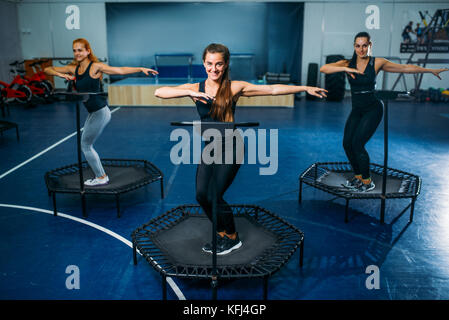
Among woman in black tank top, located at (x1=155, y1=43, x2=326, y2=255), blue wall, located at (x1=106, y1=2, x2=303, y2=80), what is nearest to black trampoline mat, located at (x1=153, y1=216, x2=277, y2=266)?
woman in black tank top, located at (x1=155, y1=43, x2=326, y2=255)

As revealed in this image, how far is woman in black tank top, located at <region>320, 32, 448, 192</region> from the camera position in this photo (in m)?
3.56

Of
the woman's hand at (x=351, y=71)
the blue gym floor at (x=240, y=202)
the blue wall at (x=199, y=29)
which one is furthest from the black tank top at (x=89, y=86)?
the blue wall at (x=199, y=29)

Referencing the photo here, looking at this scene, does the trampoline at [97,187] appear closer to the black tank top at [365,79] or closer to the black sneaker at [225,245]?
the black sneaker at [225,245]

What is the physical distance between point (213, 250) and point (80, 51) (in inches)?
96.0

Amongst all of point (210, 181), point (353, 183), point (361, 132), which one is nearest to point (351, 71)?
point (361, 132)

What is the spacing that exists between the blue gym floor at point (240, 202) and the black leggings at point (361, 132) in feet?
1.45

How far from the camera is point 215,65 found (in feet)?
7.59

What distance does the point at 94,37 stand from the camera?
462 inches

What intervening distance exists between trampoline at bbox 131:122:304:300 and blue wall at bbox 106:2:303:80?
9353mm

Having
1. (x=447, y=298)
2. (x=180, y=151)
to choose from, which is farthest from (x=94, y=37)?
(x=447, y=298)

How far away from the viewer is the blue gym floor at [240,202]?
8.38 feet

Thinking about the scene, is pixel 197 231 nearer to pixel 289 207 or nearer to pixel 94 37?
pixel 289 207

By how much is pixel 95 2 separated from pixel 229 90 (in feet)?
34.8

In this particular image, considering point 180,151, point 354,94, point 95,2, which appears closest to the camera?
point 354,94
